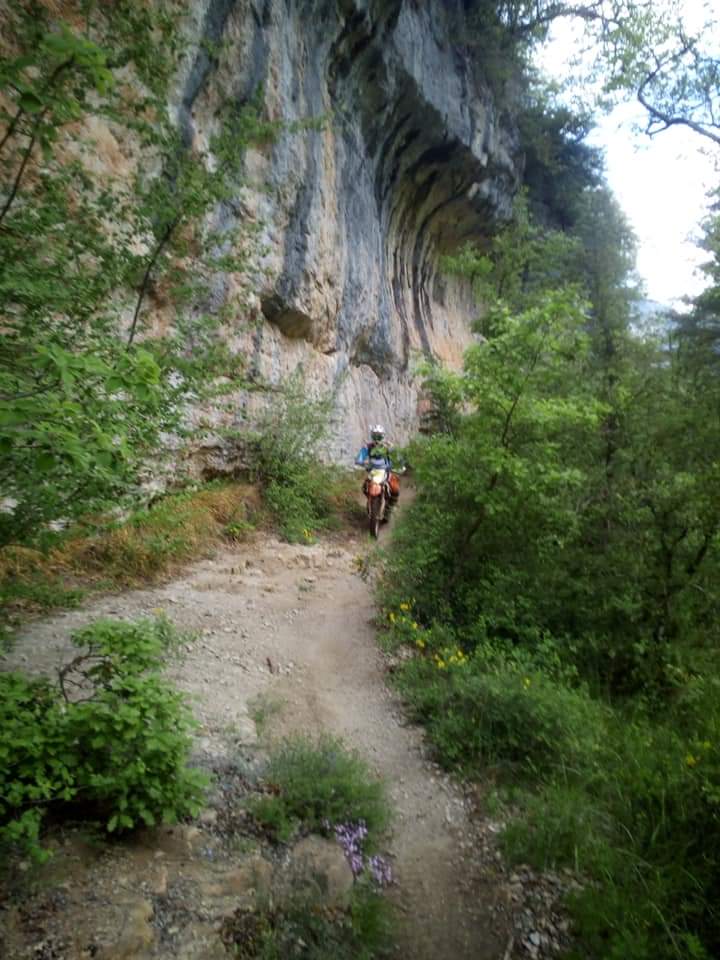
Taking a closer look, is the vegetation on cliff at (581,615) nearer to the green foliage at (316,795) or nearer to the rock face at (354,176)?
the green foliage at (316,795)

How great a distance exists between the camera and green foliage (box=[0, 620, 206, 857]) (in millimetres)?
2299

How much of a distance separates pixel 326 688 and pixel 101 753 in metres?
2.48

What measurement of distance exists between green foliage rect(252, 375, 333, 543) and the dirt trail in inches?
62.4

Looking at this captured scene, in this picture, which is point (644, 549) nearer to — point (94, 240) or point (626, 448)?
point (626, 448)

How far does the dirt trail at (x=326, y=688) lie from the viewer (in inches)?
115

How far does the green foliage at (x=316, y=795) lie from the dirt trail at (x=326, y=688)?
257 mm

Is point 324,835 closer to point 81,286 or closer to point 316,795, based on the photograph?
point 316,795

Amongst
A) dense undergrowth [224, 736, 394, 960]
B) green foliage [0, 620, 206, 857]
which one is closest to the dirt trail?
dense undergrowth [224, 736, 394, 960]

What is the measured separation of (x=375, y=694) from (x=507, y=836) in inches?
68.6

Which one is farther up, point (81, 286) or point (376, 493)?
point (81, 286)

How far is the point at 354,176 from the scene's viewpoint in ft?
41.3

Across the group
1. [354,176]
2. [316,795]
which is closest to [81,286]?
[316,795]

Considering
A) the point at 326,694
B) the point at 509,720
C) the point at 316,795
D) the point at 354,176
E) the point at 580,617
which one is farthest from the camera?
the point at 354,176

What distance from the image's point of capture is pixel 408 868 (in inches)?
122
